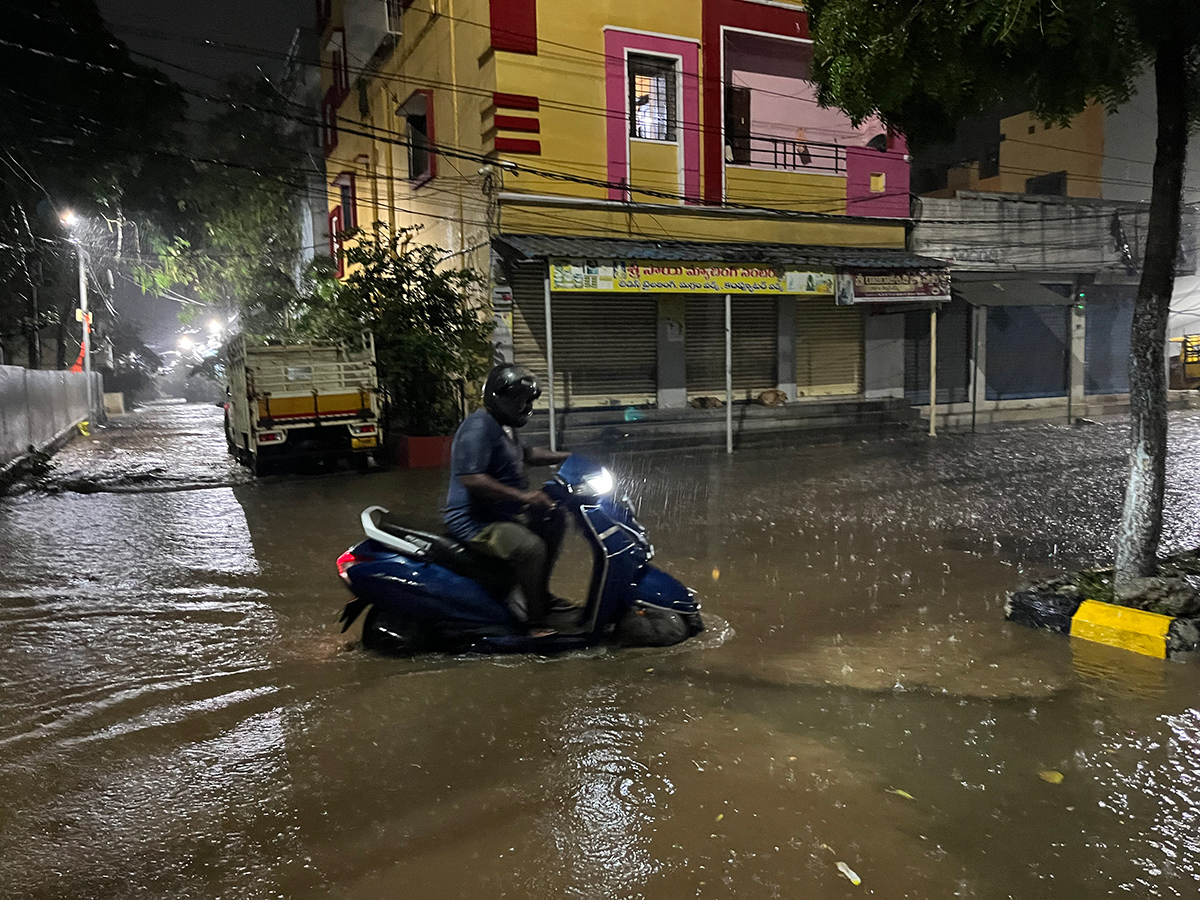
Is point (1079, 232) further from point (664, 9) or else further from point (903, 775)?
point (903, 775)

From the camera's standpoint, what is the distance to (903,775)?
3.39 metres

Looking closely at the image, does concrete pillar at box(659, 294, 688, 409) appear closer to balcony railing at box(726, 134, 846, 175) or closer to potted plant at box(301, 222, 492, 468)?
balcony railing at box(726, 134, 846, 175)

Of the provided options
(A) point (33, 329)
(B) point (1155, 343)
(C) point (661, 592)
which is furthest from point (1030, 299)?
(A) point (33, 329)

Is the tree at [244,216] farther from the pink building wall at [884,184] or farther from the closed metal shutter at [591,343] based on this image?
the pink building wall at [884,184]

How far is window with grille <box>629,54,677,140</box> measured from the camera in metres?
16.6

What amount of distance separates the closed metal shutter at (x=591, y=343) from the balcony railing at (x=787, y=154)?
370cm

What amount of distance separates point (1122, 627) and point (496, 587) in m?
3.66

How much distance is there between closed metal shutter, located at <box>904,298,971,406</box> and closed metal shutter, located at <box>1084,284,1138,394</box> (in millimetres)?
4218

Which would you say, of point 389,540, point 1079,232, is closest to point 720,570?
point 389,540

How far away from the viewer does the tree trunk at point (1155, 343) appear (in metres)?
5.32

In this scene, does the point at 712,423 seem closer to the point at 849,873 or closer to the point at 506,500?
the point at 506,500

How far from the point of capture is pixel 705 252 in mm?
15523

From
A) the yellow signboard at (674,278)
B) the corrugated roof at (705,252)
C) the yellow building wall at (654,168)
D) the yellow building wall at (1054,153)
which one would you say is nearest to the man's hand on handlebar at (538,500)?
the yellow signboard at (674,278)

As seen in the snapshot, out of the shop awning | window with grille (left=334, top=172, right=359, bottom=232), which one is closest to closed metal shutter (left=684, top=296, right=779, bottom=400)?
the shop awning
